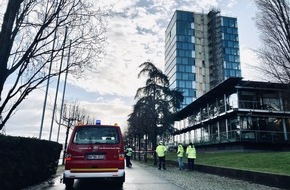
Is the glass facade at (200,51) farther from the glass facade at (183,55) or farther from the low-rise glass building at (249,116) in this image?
the low-rise glass building at (249,116)

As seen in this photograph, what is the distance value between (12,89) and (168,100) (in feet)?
86.0

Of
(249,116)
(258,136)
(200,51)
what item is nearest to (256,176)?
(258,136)

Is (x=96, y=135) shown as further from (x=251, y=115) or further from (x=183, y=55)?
(x=183, y=55)

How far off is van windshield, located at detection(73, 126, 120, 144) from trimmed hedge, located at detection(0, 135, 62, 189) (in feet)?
4.97

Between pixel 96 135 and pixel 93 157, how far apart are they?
73 cm

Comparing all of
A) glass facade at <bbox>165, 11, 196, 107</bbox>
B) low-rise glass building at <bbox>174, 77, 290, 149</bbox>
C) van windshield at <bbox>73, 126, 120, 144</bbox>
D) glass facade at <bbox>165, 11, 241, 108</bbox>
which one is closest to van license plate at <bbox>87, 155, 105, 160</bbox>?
van windshield at <bbox>73, 126, 120, 144</bbox>

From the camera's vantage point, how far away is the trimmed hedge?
6711mm

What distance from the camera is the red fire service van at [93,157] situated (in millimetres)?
8188

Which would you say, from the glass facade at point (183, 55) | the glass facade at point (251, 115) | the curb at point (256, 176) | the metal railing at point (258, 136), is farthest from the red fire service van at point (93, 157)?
the glass facade at point (183, 55)

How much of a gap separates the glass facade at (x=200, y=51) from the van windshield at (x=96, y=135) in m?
70.3

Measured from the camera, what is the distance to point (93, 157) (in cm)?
834

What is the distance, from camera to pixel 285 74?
42.8ft

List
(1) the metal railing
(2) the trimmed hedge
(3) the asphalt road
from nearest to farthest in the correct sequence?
(2) the trimmed hedge < (3) the asphalt road < (1) the metal railing

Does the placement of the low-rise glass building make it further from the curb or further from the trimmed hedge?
the trimmed hedge
